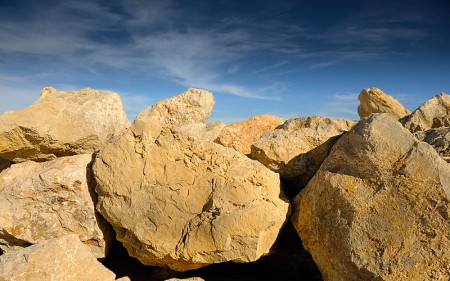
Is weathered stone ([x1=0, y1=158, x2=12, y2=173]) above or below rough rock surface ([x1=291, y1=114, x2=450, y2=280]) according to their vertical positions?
above

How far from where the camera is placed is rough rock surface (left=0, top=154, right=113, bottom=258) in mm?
5125

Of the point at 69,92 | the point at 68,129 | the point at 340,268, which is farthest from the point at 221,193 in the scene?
the point at 69,92

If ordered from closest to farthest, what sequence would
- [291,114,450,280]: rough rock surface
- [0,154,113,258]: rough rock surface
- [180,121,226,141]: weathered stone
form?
1. [291,114,450,280]: rough rock surface
2. [0,154,113,258]: rough rock surface
3. [180,121,226,141]: weathered stone

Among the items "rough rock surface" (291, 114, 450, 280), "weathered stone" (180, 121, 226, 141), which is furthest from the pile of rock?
"weathered stone" (180, 121, 226, 141)

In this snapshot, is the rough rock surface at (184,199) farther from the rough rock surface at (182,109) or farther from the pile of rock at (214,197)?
the rough rock surface at (182,109)

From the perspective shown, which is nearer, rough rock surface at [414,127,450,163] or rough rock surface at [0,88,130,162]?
rough rock surface at [414,127,450,163]

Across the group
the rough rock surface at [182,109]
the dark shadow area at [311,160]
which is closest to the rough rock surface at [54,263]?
the dark shadow area at [311,160]

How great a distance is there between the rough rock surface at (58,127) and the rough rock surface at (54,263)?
1.69 metres

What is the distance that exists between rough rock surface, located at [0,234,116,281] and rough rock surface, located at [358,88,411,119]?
858cm

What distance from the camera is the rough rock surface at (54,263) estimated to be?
14.0 ft

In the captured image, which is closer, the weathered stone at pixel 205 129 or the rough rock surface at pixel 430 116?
the rough rock surface at pixel 430 116

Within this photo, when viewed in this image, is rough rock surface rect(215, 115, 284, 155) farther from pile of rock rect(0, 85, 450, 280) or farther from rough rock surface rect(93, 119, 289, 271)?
rough rock surface rect(93, 119, 289, 271)

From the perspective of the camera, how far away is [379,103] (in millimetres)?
10242

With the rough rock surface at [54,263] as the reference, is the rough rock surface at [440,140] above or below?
above
